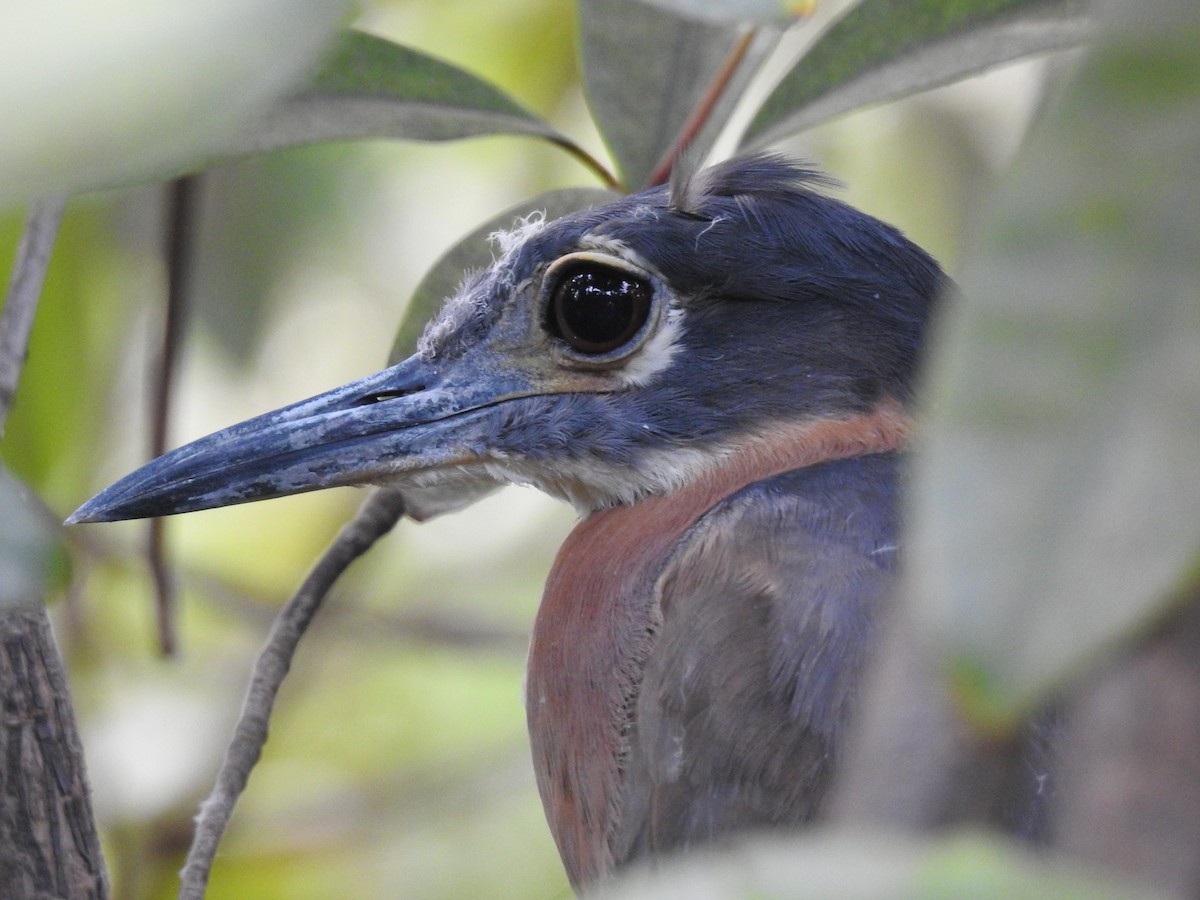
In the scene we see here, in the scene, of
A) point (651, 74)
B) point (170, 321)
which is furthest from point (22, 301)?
point (651, 74)

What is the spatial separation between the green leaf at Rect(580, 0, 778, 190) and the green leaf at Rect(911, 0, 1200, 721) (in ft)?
3.93

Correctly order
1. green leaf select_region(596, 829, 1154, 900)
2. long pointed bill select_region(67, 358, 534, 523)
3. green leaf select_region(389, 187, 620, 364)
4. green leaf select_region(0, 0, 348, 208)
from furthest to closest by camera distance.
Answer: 1. green leaf select_region(389, 187, 620, 364)
2. long pointed bill select_region(67, 358, 534, 523)
3. green leaf select_region(0, 0, 348, 208)
4. green leaf select_region(596, 829, 1154, 900)

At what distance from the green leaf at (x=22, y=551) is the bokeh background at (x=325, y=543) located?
1551mm

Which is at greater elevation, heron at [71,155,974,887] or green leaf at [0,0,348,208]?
heron at [71,155,974,887]

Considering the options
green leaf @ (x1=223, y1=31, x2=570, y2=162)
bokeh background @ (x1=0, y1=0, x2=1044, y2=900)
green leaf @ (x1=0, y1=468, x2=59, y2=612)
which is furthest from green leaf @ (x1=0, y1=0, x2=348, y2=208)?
bokeh background @ (x1=0, y1=0, x2=1044, y2=900)

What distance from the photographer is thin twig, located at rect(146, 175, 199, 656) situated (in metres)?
1.99

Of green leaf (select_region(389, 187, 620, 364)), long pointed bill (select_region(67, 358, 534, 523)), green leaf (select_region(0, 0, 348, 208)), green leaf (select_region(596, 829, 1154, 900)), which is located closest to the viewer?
green leaf (select_region(596, 829, 1154, 900))

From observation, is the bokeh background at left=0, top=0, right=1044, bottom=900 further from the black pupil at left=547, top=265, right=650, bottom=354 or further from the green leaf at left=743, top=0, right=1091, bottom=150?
the green leaf at left=743, top=0, right=1091, bottom=150

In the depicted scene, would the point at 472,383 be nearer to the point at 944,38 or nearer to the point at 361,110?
the point at 361,110

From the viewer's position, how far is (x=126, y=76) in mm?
709

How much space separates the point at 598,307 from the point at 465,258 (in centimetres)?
36

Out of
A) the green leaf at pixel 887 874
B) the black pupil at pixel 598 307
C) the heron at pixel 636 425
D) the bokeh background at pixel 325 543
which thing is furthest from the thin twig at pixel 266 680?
the green leaf at pixel 887 874

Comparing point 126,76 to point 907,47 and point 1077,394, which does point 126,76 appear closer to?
point 1077,394

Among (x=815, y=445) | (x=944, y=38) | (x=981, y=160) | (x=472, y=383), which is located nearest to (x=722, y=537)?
(x=815, y=445)
